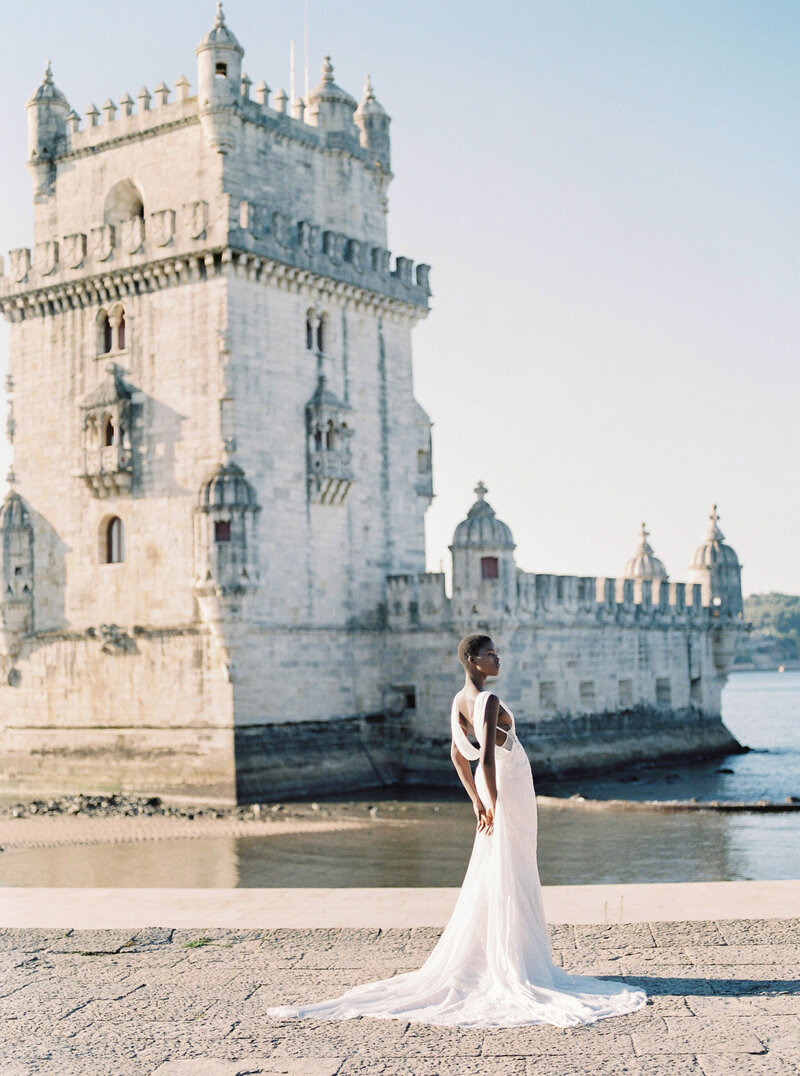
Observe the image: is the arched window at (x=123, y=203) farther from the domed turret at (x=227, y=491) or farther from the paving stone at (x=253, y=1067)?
the paving stone at (x=253, y=1067)

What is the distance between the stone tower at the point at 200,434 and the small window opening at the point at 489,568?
3.13 metres

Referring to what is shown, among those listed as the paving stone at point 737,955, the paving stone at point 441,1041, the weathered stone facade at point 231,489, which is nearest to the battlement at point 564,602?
the weathered stone facade at point 231,489

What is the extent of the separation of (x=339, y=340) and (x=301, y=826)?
12.6 m

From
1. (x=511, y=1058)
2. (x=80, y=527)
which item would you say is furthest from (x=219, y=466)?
(x=511, y=1058)

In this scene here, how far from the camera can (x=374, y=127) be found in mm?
35969

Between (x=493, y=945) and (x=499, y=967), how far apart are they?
0.14 m

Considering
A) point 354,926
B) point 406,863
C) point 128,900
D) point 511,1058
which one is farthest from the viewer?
point 406,863

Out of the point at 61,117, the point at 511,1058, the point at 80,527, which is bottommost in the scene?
the point at 511,1058

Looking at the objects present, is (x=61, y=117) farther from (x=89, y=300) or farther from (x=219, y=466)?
(x=219, y=466)

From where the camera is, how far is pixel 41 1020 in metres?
8.54

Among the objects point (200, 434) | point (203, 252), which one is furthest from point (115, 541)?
point (203, 252)

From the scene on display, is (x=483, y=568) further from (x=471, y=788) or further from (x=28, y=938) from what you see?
(x=471, y=788)

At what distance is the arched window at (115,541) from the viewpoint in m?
32.0

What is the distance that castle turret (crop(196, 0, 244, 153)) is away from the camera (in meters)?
31.0
